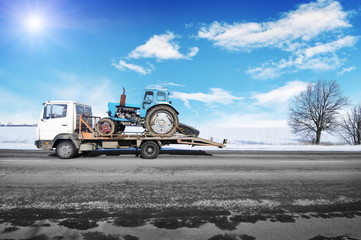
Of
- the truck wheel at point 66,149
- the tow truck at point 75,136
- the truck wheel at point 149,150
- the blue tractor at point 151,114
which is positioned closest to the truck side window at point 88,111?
the tow truck at point 75,136

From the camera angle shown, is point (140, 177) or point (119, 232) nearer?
point (119, 232)

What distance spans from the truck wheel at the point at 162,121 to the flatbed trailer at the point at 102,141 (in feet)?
0.83

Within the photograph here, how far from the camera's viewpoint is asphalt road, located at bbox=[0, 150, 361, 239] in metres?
2.32

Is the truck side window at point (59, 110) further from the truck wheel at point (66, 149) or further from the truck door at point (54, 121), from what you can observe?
the truck wheel at point (66, 149)

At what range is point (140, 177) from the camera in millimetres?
4797

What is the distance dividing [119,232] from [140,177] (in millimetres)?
2557

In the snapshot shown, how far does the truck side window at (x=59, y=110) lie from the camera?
302 inches

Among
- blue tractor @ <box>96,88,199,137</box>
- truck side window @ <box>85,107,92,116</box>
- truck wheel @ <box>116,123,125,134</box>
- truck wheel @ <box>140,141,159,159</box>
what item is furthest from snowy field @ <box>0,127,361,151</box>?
truck side window @ <box>85,107,92,116</box>

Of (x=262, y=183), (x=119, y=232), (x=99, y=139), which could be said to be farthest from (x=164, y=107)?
(x=119, y=232)

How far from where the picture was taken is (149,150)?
7852 millimetres

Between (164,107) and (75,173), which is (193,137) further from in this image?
(75,173)

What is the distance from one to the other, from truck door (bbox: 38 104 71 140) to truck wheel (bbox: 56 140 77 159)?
0.51 meters

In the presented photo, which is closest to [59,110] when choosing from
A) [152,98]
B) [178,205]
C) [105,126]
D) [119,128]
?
[105,126]

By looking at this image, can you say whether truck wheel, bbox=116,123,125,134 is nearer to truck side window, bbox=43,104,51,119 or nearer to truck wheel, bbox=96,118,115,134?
truck wheel, bbox=96,118,115,134
